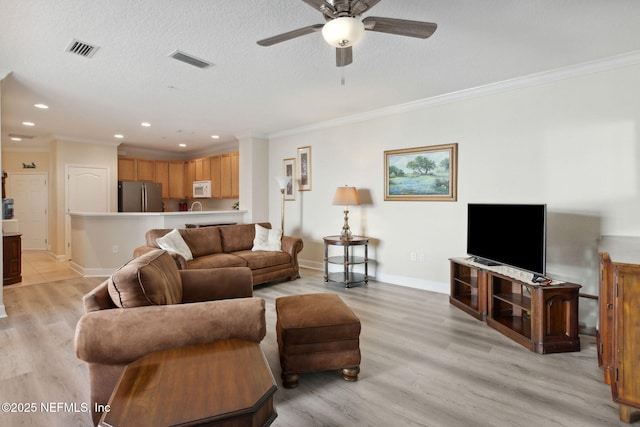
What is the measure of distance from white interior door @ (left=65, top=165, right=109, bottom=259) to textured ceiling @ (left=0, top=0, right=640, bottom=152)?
6.10 feet

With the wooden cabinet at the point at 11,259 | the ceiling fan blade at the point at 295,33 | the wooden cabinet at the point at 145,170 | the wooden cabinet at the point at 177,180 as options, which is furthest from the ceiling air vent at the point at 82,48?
the wooden cabinet at the point at 177,180

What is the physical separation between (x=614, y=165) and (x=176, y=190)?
8494 mm

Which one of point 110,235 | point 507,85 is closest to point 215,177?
point 110,235

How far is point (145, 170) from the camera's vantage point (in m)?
7.73

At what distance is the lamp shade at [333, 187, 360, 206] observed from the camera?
4504 millimetres

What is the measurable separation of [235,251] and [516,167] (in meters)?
3.92

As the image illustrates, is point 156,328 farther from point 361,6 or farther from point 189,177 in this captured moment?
point 189,177

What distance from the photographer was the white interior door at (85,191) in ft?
20.9

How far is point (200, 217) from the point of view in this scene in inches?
223

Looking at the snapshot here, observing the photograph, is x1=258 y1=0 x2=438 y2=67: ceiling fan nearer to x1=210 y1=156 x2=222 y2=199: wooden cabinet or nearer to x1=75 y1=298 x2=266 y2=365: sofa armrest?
x1=75 y1=298 x2=266 y2=365: sofa armrest

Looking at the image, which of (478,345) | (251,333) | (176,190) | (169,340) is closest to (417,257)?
(478,345)

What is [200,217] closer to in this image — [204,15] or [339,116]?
[339,116]

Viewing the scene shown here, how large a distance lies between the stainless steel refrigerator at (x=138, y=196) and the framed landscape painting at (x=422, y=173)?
5560 millimetres

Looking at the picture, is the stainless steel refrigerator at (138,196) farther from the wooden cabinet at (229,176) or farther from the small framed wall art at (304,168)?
the small framed wall art at (304,168)
